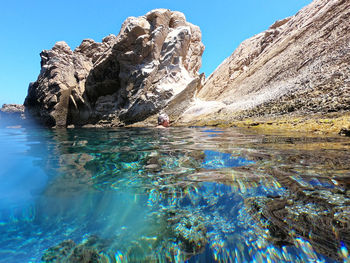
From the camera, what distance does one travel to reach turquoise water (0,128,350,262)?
1336 millimetres

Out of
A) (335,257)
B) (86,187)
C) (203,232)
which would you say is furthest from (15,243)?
(335,257)

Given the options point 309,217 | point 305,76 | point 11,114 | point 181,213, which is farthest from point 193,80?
point 11,114

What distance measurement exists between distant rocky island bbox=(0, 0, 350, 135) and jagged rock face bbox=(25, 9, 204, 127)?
10 centimetres

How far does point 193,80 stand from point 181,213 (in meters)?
16.6

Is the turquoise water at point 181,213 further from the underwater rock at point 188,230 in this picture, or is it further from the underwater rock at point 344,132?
the underwater rock at point 344,132

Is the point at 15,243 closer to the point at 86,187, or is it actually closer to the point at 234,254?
A: the point at 86,187

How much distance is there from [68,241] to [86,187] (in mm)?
920

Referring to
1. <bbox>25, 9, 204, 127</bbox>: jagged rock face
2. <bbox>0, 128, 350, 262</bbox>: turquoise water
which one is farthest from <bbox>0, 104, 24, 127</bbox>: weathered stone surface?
<bbox>0, 128, 350, 262</bbox>: turquoise water

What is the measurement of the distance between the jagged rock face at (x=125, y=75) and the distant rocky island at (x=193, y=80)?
97mm

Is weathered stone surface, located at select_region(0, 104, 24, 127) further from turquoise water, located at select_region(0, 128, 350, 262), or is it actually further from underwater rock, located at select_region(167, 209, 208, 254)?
underwater rock, located at select_region(167, 209, 208, 254)

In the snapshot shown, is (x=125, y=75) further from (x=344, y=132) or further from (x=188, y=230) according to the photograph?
(x=188, y=230)

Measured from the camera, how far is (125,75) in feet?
66.0

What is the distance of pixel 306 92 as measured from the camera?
9.88 meters

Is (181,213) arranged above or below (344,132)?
below
